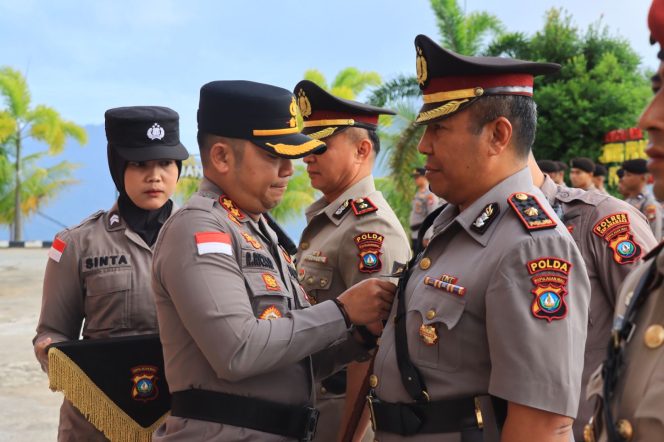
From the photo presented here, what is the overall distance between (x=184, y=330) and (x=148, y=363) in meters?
0.75

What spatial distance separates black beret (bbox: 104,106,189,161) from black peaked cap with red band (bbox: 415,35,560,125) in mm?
1467

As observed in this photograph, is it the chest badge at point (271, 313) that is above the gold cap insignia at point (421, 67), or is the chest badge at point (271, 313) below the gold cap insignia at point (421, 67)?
below

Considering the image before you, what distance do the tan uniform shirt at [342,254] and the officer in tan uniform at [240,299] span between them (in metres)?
0.66

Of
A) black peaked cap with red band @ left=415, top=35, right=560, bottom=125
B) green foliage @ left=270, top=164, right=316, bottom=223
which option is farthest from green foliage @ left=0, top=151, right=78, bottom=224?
black peaked cap with red band @ left=415, top=35, right=560, bottom=125

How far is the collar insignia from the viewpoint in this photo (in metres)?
2.04

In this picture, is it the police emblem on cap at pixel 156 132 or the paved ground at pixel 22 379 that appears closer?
the police emblem on cap at pixel 156 132

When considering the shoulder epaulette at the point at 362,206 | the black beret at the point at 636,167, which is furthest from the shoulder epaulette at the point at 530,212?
the black beret at the point at 636,167

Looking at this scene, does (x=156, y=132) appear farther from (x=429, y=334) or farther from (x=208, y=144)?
(x=429, y=334)

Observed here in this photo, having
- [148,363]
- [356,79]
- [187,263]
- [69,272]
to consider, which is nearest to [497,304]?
[187,263]

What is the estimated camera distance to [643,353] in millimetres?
1375

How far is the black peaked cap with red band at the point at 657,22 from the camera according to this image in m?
1.40

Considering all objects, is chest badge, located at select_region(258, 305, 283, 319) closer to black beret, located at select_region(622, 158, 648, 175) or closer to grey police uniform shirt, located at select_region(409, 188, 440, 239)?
black beret, located at select_region(622, 158, 648, 175)

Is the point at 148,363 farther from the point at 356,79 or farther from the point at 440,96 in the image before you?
the point at 356,79

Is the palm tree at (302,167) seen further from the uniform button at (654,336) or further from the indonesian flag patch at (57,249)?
the uniform button at (654,336)
